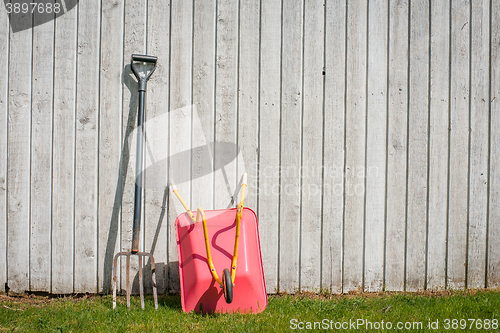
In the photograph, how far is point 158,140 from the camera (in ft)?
7.61

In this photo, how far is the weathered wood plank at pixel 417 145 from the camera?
2408 millimetres

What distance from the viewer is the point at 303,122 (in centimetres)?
237

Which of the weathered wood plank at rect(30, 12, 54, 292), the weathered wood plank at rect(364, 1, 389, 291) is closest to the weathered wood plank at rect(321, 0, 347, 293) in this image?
the weathered wood plank at rect(364, 1, 389, 291)

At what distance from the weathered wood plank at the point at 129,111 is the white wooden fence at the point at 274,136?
0.01 meters

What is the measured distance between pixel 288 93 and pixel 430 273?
177cm

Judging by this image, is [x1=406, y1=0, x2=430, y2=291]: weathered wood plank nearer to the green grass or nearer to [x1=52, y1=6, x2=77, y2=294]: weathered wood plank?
the green grass

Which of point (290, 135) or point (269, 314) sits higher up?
point (290, 135)

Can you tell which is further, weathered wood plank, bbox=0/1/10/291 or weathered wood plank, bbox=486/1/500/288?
weathered wood plank, bbox=486/1/500/288

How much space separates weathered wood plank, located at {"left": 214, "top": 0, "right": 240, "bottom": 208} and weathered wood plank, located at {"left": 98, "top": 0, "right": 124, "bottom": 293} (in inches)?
27.6

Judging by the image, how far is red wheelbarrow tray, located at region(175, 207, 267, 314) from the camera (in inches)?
76.4

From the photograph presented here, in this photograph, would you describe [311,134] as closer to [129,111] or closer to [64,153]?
[129,111]

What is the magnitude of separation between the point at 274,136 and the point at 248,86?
0.42 metres

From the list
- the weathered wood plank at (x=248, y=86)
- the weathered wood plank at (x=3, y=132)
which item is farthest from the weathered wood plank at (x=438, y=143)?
the weathered wood plank at (x=3, y=132)

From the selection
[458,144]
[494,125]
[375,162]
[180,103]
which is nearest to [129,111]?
[180,103]
